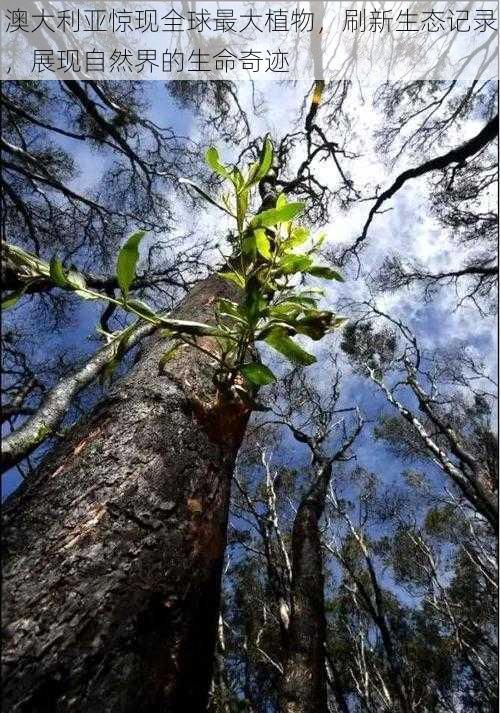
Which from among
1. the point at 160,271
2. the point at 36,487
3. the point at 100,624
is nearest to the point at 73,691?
the point at 100,624

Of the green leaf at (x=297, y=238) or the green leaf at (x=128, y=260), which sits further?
the green leaf at (x=297, y=238)

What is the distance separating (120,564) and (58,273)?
435 millimetres

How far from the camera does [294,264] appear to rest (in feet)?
3.06

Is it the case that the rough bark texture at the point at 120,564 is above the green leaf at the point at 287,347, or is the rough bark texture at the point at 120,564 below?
below

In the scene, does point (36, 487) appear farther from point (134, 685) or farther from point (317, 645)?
point (317, 645)

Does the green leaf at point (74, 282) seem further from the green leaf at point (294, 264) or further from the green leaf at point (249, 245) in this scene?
the green leaf at point (294, 264)

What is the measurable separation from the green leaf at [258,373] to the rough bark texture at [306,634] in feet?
7.46

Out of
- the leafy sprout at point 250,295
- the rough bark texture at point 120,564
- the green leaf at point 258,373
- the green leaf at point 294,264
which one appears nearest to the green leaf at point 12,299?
the leafy sprout at point 250,295

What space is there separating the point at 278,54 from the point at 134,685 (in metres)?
3.14

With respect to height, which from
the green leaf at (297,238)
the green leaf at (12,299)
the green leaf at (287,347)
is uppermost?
the green leaf at (297,238)

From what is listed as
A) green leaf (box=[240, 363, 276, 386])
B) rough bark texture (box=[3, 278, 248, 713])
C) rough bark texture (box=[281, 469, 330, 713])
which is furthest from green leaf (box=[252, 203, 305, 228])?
rough bark texture (box=[281, 469, 330, 713])

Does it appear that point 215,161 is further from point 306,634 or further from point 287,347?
point 306,634

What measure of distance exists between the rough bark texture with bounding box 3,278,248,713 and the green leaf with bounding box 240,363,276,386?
6.5 inches

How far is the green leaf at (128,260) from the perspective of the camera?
64 centimetres
